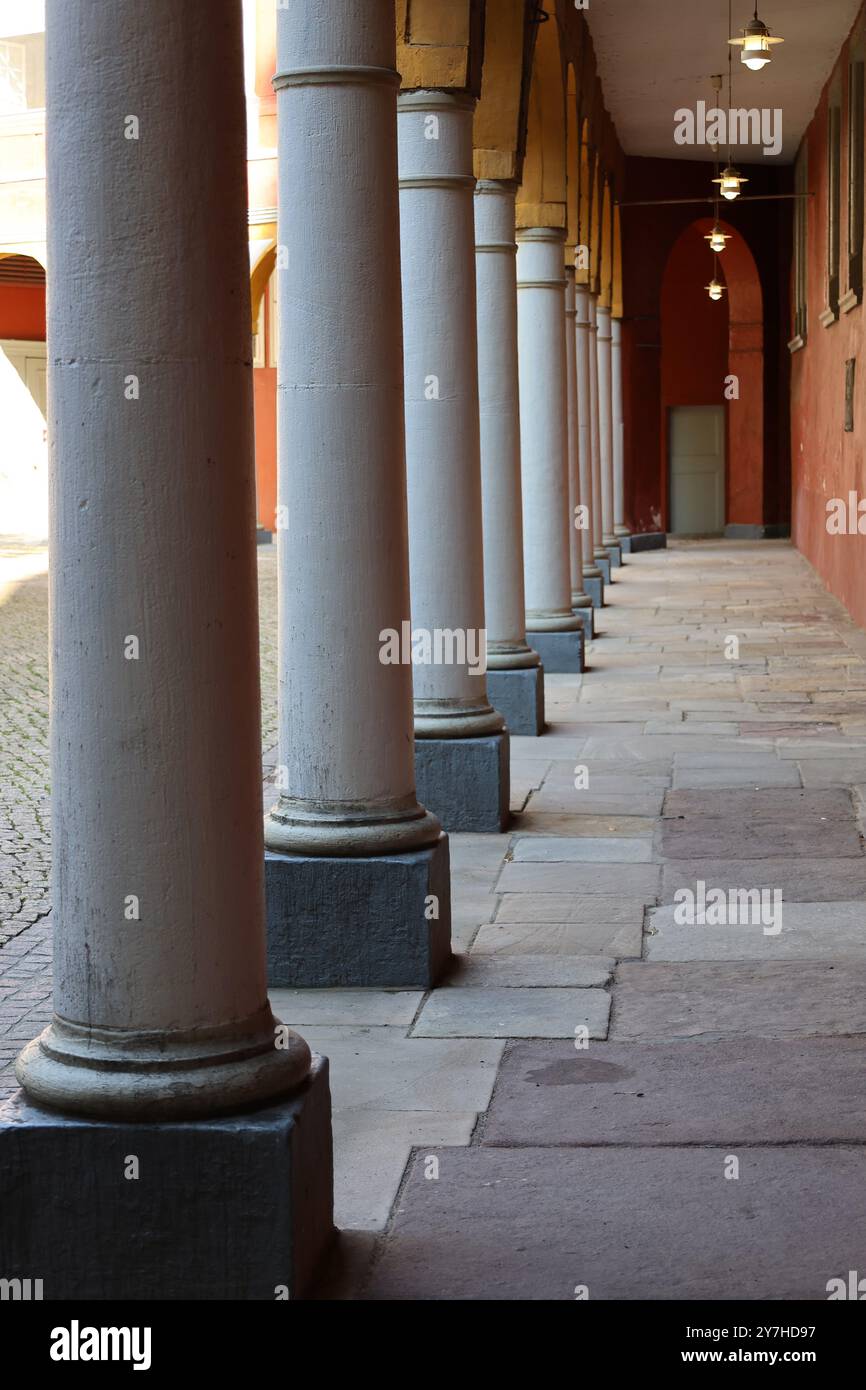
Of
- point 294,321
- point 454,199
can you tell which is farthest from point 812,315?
point 294,321

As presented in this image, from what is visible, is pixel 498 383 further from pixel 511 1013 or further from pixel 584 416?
pixel 584 416

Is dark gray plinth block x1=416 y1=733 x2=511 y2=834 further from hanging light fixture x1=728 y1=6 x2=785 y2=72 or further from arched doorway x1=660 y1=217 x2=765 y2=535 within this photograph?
arched doorway x1=660 y1=217 x2=765 y2=535

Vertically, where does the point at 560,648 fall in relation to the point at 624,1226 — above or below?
above

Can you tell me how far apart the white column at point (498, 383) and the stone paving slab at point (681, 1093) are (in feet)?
15.5

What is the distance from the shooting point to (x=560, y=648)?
41.6ft

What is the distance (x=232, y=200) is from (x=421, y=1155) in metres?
2.02

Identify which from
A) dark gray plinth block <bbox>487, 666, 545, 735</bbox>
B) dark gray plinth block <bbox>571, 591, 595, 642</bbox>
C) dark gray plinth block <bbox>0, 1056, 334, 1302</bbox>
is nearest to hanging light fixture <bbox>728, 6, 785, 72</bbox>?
dark gray plinth block <bbox>571, 591, 595, 642</bbox>

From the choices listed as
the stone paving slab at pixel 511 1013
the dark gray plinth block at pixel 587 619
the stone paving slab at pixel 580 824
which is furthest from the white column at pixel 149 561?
the dark gray plinth block at pixel 587 619

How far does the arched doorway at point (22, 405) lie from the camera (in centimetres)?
2864

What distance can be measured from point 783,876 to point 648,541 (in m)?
21.8

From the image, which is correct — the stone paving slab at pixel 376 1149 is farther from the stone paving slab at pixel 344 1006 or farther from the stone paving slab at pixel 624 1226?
the stone paving slab at pixel 344 1006

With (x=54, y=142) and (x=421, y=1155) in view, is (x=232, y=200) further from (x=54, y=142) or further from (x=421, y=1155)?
(x=421, y=1155)

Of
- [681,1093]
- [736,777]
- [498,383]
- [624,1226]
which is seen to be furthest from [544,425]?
[624,1226]
